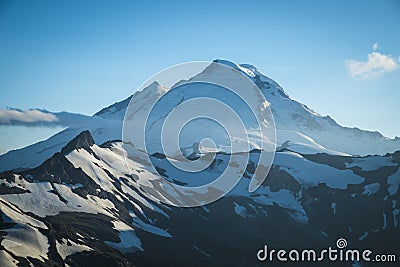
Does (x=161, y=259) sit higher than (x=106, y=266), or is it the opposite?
(x=161, y=259)

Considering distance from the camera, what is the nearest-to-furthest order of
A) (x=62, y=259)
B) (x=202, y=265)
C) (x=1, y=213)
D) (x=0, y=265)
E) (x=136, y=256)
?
1. (x=0, y=265)
2. (x=62, y=259)
3. (x=1, y=213)
4. (x=136, y=256)
5. (x=202, y=265)

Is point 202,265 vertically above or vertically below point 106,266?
above

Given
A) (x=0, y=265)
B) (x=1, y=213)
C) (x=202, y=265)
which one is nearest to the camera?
(x=0, y=265)

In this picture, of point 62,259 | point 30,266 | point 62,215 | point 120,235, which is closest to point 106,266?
point 62,259

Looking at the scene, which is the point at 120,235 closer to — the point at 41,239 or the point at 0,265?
the point at 41,239

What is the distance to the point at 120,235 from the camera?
7539 inches

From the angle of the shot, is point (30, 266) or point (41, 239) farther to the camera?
point (41, 239)

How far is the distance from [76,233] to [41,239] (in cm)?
2029

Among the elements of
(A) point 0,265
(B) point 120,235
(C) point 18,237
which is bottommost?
(A) point 0,265

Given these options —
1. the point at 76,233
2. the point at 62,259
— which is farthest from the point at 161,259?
the point at 62,259

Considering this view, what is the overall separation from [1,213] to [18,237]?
18558 mm

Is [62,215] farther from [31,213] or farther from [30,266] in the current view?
[30,266]

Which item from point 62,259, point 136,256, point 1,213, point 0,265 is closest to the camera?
point 0,265

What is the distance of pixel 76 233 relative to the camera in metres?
174
